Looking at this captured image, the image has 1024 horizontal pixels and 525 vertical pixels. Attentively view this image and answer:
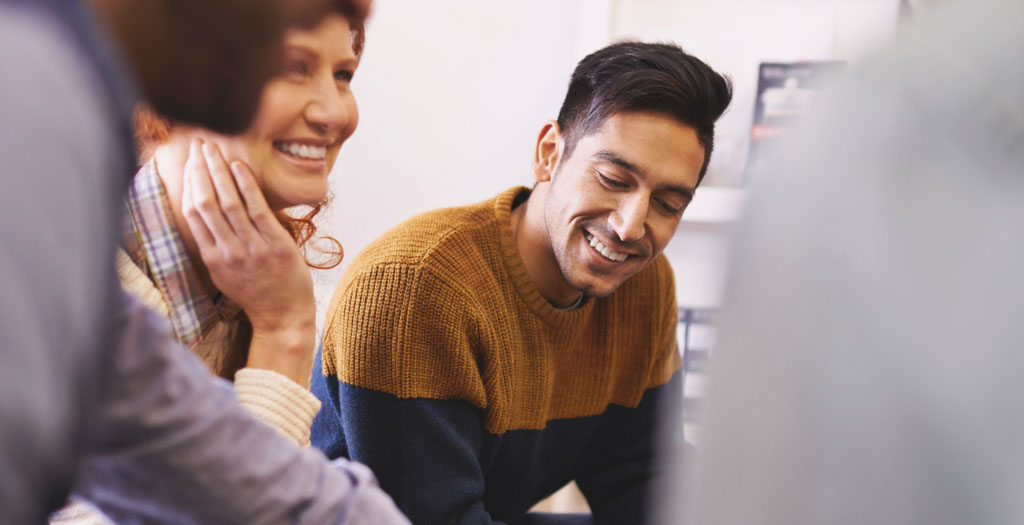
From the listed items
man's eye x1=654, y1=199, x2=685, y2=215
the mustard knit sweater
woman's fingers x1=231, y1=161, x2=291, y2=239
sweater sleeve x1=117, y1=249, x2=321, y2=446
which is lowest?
the mustard knit sweater

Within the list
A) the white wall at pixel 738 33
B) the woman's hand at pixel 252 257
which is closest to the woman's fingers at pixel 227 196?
the woman's hand at pixel 252 257

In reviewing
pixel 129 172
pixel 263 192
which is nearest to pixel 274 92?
pixel 263 192

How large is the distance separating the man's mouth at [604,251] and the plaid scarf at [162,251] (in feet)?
2.08

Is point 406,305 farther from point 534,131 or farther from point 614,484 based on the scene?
point 534,131

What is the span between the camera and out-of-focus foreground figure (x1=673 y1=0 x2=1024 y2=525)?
31 cm

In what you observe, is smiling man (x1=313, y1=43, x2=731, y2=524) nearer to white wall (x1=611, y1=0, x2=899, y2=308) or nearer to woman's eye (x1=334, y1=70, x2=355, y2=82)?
woman's eye (x1=334, y1=70, x2=355, y2=82)

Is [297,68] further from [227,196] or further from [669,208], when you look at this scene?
[669,208]

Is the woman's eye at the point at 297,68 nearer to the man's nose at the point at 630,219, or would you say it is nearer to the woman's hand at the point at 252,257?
the woman's hand at the point at 252,257

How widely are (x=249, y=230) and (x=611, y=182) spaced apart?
597 mm

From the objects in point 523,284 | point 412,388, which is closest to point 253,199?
point 412,388

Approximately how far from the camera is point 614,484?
5.15 ft

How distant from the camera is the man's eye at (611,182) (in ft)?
4.39

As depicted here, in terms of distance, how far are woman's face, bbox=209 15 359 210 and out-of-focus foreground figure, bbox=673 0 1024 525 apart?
30.8 inches

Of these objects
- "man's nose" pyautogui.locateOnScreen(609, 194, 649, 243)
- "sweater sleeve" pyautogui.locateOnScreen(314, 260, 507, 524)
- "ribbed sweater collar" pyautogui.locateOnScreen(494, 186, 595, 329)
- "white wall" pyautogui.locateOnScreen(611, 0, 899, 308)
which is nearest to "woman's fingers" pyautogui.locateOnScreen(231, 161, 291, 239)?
"sweater sleeve" pyautogui.locateOnScreen(314, 260, 507, 524)
